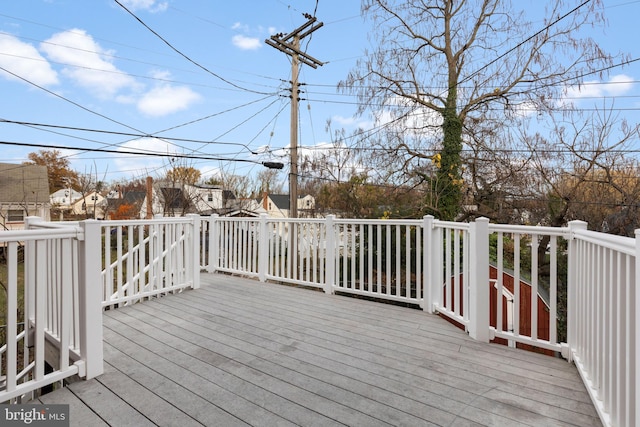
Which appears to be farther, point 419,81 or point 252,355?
point 419,81

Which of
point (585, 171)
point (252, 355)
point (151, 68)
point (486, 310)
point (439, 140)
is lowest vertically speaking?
point (252, 355)

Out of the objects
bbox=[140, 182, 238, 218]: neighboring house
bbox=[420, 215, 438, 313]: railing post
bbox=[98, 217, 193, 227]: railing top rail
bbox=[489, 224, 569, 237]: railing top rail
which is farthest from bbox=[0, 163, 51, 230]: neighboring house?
bbox=[489, 224, 569, 237]: railing top rail

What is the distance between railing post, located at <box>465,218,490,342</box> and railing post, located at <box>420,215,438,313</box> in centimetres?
63

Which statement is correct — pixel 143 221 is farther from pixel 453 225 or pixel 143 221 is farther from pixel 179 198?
pixel 179 198

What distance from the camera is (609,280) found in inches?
59.4

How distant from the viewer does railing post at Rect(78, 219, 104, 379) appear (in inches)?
76.4

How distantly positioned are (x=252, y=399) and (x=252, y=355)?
559 millimetres

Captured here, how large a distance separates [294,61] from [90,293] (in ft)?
30.9

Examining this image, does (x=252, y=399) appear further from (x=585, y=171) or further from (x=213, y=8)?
(x=585, y=171)

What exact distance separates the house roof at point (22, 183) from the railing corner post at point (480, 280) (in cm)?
2059

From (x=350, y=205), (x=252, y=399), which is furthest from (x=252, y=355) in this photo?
(x=350, y=205)

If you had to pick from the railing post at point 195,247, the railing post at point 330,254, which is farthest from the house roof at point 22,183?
the railing post at point 330,254

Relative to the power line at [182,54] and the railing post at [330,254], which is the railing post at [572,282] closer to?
the railing post at [330,254]

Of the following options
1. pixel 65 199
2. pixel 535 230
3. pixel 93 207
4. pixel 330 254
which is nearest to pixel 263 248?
pixel 330 254
